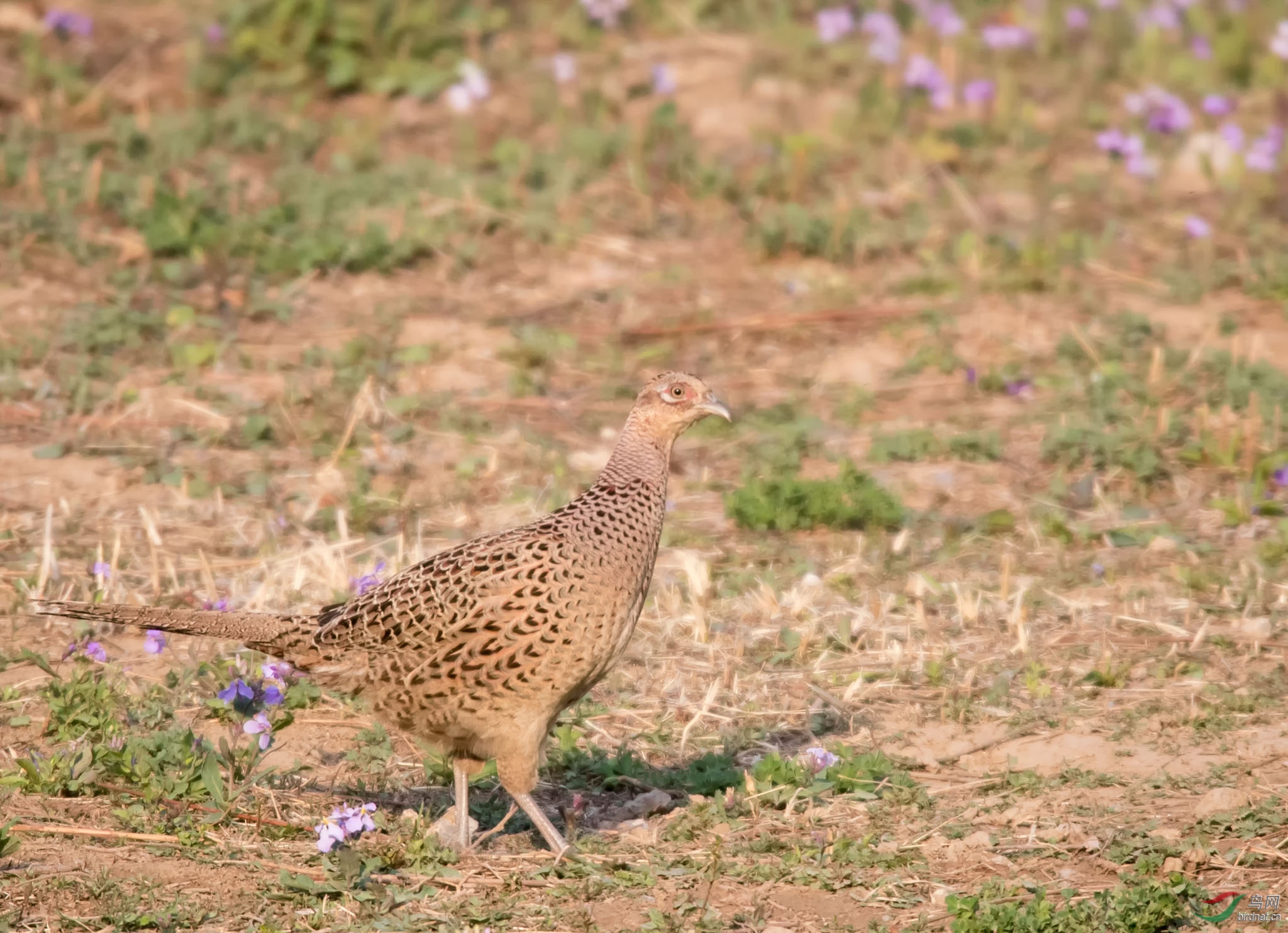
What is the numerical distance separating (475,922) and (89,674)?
1.90m

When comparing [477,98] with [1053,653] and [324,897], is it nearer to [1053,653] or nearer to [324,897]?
[1053,653]

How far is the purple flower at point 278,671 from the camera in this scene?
5.43m

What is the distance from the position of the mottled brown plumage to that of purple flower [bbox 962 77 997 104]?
6418 mm

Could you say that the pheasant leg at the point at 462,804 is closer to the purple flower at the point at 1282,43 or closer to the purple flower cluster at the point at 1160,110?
the purple flower cluster at the point at 1160,110

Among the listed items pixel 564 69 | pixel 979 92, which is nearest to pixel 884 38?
pixel 979 92

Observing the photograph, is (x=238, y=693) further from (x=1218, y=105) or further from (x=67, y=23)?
(x=1218, y=105)

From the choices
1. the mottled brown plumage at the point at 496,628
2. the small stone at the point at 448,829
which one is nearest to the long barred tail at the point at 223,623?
the mottled brown plumage at the point at 496,628

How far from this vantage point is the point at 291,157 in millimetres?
10375

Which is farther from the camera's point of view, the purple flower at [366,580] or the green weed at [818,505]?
the green weed at [818,505]

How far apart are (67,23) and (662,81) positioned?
12.3 feet

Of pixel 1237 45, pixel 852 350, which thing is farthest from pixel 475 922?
pixel 1237 45

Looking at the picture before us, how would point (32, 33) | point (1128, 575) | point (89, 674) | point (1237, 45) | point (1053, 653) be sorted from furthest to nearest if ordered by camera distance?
point (1237, 45) → point (32, 33) → point (1128, 575) → point (1053, 653) → point (89, 674)

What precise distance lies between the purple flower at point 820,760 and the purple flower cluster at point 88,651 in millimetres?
2327

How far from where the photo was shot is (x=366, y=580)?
6223 mm
